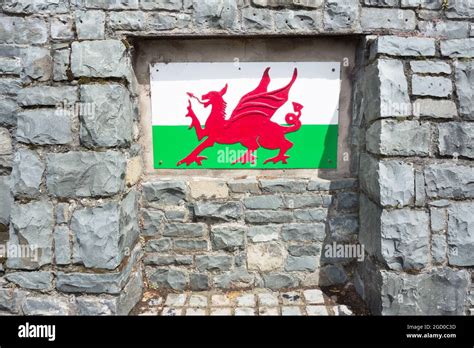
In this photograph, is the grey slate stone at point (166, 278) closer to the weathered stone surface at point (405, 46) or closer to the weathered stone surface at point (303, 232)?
the weathered stone surface at point (303, 232)

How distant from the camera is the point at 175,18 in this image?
96.5 inches

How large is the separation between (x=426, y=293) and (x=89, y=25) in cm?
319

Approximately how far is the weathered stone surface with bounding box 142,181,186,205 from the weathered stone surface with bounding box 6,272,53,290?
3.10 ft

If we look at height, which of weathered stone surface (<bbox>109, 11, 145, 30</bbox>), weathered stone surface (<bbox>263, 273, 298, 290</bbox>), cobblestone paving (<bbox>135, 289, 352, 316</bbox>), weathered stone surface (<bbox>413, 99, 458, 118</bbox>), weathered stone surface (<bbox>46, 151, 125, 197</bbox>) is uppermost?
weathered stone surface (<bbox>109, 11, 145, 30</bbox>)

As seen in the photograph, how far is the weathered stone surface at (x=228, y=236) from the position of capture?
108 inches

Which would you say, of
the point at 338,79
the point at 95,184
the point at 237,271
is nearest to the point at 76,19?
the point at 95,184

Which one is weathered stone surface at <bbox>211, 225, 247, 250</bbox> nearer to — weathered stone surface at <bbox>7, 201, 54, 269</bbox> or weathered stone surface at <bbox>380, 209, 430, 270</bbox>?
weathered stone surface at <bbox>380, 209, 430, 270</bbox>

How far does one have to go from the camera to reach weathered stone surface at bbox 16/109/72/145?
226 cm

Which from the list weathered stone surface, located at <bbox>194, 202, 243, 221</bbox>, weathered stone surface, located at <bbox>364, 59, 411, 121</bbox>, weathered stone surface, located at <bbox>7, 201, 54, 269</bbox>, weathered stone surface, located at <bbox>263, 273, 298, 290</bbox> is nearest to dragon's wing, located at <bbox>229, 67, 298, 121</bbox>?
weathered stone surface, located at <bbox>364, 59, 411, 121</bbox>

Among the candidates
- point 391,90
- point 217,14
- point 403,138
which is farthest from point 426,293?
point 217,14

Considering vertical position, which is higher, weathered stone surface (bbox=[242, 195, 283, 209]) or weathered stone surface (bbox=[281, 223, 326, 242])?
weathered stone surface (bbox=[242, 195, 283, 209])

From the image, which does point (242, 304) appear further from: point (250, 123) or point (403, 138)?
point (403, 138)

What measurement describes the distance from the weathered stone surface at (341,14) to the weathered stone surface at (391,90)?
0.43 m
